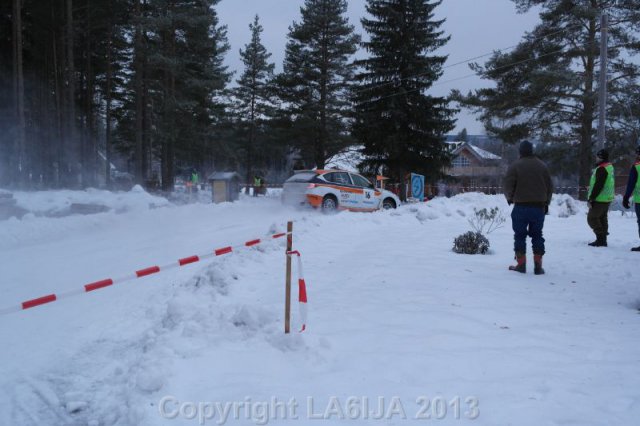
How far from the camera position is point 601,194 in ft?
29.2

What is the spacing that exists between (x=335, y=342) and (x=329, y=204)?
37.4 ft

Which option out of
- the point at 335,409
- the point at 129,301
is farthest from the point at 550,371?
the point at 129,301

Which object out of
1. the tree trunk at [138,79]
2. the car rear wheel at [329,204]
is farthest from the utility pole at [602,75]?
the tree trunk at [138,79]

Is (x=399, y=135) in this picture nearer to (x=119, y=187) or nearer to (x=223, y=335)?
(x=119, y=187)

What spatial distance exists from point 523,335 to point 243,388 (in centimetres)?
268

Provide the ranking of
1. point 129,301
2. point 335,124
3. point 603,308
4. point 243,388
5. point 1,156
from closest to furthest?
point 243,388
point 603,308
point 129,301
point 1,156
point 335,124

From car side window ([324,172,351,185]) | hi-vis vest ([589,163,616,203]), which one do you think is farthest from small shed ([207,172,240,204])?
hi-vis vest ([589,163,616,203])

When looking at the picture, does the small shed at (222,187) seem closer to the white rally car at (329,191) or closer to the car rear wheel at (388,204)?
the white rally car at (329,191)

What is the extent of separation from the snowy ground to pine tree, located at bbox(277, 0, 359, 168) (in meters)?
26.1

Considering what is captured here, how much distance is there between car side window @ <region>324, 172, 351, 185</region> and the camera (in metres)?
15.7

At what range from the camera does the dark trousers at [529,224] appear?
21.7ft

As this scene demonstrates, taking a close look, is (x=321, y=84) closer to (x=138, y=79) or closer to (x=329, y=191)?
(x=138, y=79)

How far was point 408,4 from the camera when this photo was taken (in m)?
27.4

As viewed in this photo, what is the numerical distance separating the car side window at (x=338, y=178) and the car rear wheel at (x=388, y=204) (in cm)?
211
